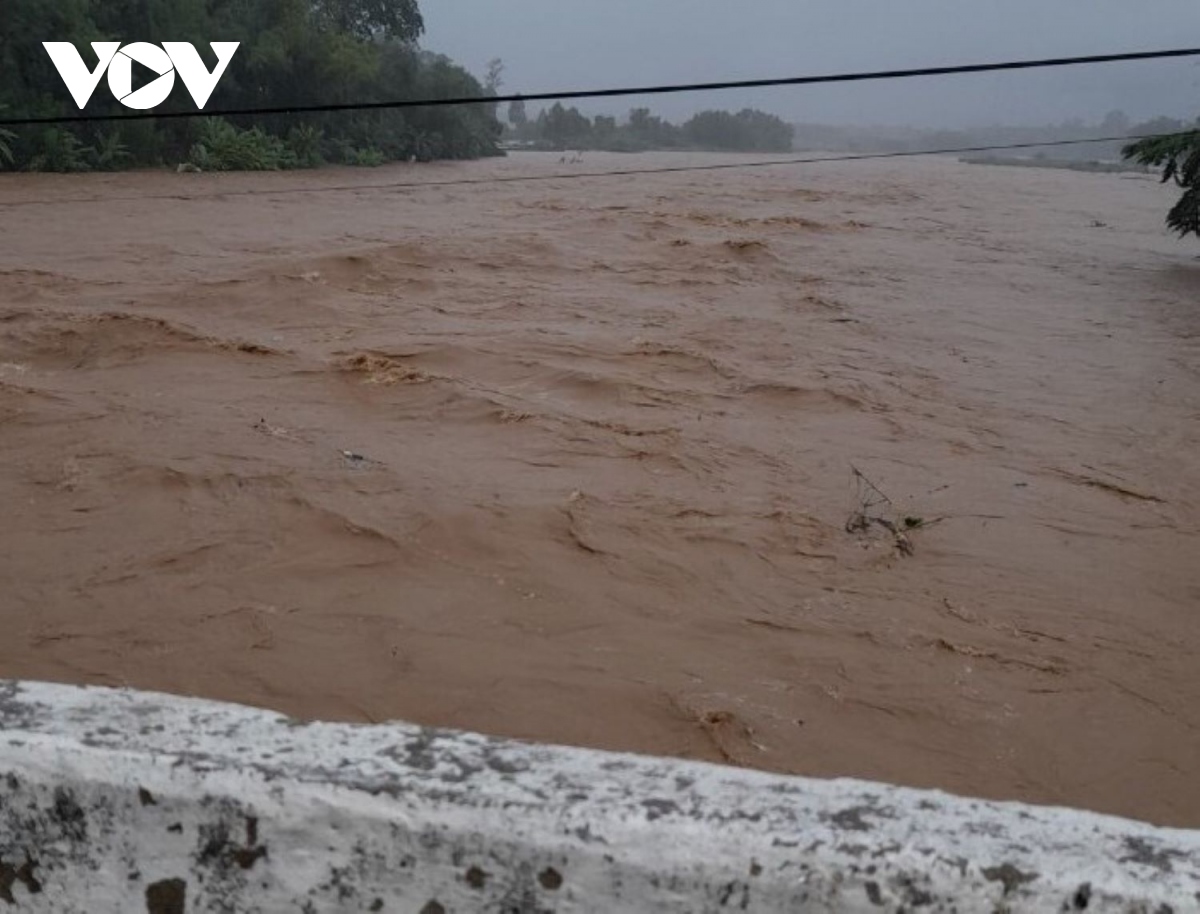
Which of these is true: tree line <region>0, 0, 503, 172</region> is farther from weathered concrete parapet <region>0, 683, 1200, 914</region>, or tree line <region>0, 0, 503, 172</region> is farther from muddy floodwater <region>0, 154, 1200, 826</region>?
weathered concrete parapet <region>0, 683, 1200, 914</region>

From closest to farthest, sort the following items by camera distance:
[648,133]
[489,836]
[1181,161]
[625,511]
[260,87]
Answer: [489,836] < [625,511] < [1181,161] < [260,87] < [648,133]

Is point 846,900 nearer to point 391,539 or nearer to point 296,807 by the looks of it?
point 296,807

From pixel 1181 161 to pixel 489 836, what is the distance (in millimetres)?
12867

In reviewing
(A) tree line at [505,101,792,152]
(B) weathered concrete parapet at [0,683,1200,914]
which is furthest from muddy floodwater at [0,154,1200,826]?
(A) tree line at [505,101,792,152]

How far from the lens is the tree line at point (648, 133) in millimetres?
42094

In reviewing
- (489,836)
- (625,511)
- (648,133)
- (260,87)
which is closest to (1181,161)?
(625,511)

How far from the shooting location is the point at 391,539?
4.11m

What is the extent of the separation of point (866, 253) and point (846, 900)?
12074 mm

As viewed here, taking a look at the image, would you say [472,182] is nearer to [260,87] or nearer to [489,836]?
[260,87]

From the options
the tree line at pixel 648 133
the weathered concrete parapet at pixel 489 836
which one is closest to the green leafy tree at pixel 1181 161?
the weathered concrete parapet at pixel 489 836

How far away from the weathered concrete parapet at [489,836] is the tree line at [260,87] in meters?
18.4

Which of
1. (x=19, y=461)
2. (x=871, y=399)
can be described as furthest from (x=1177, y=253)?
(x=19, y=461)

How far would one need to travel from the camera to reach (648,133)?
44344 millimetres

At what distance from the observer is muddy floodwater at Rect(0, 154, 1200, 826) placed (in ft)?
10.6
